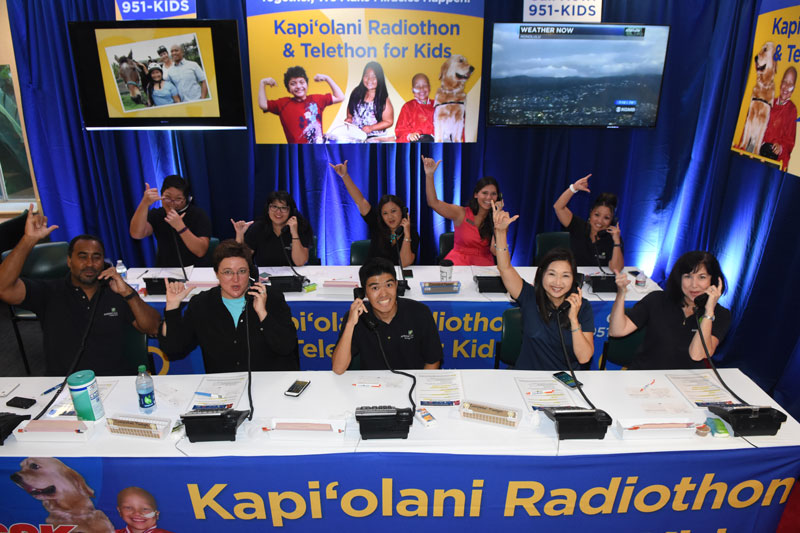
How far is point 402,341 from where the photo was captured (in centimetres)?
273

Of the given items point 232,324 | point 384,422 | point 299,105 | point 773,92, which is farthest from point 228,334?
point 773,92

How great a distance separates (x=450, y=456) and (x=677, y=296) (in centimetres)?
155

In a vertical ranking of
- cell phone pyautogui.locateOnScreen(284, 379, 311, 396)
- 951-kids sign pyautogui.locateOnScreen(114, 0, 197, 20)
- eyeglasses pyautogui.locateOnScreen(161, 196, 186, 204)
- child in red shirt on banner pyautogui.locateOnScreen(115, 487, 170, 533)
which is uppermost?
951-kids sign pyautogui.locateOnScreen(114, 0, 197, 20)

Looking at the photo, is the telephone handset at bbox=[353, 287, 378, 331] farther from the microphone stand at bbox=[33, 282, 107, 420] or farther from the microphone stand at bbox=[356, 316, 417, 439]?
the microphone stand at bbox=[33, 282, 107, 420]

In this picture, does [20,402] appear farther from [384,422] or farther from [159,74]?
[159,74]

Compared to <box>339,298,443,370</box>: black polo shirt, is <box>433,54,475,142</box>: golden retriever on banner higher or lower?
higher

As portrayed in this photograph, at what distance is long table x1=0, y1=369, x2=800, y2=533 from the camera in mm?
2041

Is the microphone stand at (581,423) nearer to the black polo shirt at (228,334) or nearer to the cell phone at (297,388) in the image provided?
the cell phone at (297,388)

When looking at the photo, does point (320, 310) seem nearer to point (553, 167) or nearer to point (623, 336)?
point (623, 336)

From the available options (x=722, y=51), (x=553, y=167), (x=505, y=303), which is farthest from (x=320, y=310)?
(x=722, y=51)

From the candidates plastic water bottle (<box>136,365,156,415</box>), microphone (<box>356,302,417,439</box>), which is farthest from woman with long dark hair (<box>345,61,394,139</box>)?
microphone (<box>356,302,417,439</box>)

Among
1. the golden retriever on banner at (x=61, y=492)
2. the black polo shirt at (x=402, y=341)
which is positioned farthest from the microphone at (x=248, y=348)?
the golden retriever on banner at (x=61, y=492)

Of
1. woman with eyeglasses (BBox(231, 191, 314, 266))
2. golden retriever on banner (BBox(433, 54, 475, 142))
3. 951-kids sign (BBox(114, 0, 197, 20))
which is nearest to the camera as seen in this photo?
woman with eyeglasses (BBox(231, 191, 314, 266))

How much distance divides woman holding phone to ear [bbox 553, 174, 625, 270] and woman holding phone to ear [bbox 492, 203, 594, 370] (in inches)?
58.3
